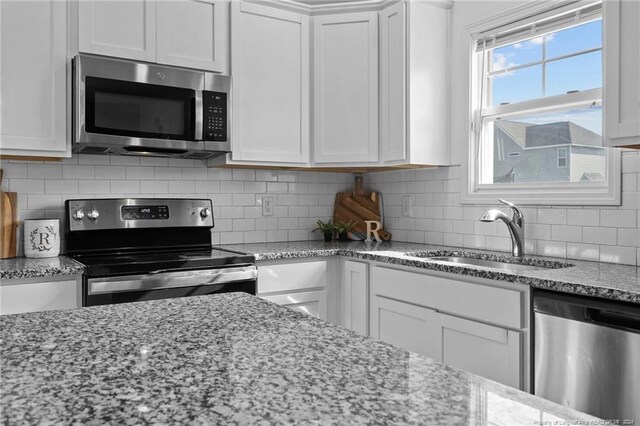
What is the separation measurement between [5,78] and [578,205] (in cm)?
278

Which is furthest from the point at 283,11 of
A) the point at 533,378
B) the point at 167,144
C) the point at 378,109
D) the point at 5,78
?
the point at 533,378

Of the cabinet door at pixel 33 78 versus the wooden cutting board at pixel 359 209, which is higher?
the cabinet door at pixel 33 78

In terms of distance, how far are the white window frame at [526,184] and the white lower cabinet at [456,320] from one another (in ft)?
2.42

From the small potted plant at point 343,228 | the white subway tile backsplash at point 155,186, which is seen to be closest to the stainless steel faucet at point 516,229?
the small potted plant at point 343,228

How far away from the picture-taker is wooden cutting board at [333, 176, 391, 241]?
3678mm

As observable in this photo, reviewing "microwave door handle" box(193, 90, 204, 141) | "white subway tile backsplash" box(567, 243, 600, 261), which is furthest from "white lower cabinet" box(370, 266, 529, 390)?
"microwave door handle" box(193, 90, 204, 141)

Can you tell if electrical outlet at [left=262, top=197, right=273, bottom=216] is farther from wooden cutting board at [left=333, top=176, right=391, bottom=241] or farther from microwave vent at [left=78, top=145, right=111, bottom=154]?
microwave vent at [left=78, top=145, right=111, bottom=154]

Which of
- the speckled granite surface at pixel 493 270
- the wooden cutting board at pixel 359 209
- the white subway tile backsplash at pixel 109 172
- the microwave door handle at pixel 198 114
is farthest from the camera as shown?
the wooden cutting board at pixel 359 209

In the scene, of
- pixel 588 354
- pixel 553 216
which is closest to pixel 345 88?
pixel 553 216

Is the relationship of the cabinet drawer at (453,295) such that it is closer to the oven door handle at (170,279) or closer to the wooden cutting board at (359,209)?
the oven door handle at (170,279)

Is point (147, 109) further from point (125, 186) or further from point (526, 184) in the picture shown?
point (526, 184)

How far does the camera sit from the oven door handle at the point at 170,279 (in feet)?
7.73

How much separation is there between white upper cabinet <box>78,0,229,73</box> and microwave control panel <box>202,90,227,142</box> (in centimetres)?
16

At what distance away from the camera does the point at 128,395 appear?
0.70 meters
